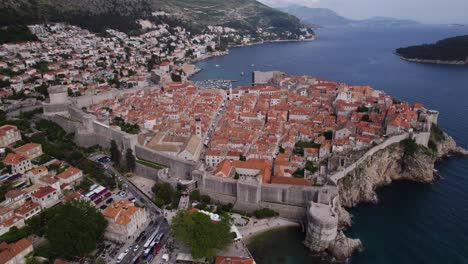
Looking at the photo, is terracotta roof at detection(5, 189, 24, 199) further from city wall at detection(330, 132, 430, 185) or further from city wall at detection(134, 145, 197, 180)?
city wall at detection(330, 132, 430, 185)

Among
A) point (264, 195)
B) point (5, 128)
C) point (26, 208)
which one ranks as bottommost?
point (264, 195)

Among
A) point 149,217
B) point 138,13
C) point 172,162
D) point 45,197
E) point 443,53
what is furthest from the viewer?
point 138,13

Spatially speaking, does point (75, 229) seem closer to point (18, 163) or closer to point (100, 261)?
point (100, 261)

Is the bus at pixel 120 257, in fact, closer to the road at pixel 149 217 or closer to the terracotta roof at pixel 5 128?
the road at pixel 149 217

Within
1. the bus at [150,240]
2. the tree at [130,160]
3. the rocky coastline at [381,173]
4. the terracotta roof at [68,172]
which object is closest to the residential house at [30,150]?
the terracotta roof at [68,172]

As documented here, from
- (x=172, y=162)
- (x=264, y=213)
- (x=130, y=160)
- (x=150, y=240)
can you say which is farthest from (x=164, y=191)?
(x=264, y=213)

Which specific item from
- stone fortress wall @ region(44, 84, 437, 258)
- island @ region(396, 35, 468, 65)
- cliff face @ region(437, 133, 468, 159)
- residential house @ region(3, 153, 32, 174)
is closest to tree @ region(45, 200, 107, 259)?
stone fortress wall @ region(44, 84, 437, 258)
